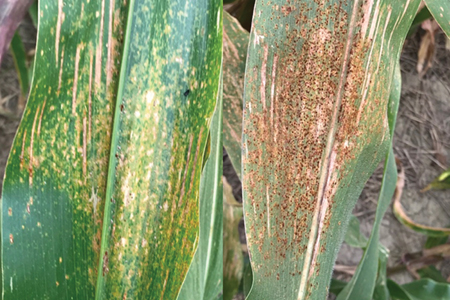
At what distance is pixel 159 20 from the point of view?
0.77ft

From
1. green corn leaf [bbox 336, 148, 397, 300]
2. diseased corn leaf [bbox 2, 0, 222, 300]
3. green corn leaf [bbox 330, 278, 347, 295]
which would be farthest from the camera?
green corn leaf [bbox 330, 278, 347, 295]

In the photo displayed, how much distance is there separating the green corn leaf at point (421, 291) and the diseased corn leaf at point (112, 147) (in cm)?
48

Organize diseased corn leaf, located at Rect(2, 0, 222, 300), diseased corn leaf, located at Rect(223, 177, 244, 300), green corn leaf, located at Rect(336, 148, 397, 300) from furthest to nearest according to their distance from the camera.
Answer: diseased corn leaf, located at Rect(223, 177, 244, 300) → green corn leaf, located at Rect(336, 148, 397, 300) → diseased corn leaf, located at Rect(2, 0, 222, 300)

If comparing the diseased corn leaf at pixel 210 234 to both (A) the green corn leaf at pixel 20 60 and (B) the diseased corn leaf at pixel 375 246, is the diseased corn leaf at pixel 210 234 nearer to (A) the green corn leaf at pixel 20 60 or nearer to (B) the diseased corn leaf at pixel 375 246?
(B) the diseased corn leaf at pixel 375 246

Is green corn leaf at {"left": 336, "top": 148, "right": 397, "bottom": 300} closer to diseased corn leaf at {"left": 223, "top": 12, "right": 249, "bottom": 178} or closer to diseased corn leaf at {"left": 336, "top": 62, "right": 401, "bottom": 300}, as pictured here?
diseased corn leaf at {"left": 336, "top": 62, "right": 401, "bottom": 300}

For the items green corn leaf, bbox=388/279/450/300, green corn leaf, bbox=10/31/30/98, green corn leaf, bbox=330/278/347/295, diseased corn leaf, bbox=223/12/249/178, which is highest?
green corn leaf, bbox=10/31/30/98

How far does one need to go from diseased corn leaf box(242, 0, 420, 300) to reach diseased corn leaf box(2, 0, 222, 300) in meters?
0.03

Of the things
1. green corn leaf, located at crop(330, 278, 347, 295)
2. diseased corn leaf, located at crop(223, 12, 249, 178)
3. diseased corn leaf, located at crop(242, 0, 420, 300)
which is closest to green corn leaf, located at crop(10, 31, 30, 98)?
diseased corn leaf, located at crop(223, 12, 249, 178)

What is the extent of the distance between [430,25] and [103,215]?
747 millimetres

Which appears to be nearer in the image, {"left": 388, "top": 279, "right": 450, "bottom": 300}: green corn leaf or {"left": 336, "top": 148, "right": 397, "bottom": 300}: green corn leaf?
{"left": 336, "top": 148, "right": 397, "bottom": 300}: green corn leaf

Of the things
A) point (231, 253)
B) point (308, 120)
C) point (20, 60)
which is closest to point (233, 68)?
point (308, 120)

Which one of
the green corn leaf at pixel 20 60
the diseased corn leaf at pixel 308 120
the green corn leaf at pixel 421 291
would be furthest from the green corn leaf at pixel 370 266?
the green corn leaf at pixel 20 60

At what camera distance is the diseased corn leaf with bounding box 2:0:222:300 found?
0.23m

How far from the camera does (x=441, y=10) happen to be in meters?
0.26
